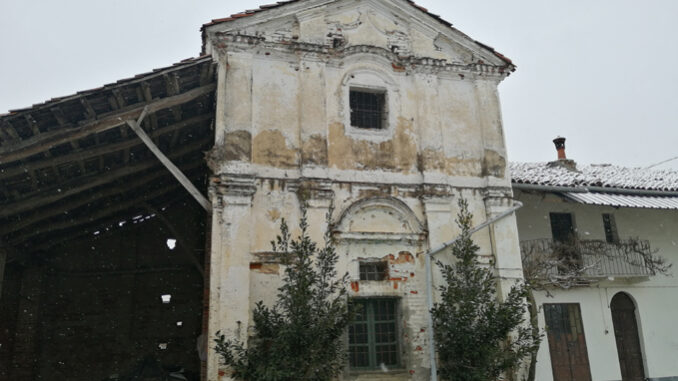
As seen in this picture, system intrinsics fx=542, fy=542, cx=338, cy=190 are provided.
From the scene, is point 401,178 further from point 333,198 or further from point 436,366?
point 436,366

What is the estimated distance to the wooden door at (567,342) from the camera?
1420 centimetres

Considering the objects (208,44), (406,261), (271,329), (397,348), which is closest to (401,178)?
(406,261)

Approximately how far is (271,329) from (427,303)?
3.27 m

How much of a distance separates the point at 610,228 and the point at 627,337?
3.13 m

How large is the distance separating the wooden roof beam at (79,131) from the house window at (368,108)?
341cm

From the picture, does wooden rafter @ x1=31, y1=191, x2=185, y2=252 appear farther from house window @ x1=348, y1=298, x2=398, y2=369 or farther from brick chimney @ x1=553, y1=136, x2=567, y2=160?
brick chimney @ x1=553, y1=136, x2=567, y2=160

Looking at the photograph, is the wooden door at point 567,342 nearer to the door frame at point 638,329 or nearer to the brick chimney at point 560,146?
the door frame at point 638,329

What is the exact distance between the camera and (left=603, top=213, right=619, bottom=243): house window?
15945 mm

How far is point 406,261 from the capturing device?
10.8 metres

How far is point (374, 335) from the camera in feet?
34.0

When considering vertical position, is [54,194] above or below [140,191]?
below

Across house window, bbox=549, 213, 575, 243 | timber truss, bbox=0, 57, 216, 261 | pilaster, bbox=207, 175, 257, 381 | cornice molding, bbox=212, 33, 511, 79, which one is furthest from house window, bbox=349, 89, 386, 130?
house window, bbox=549, 213, 575, 243

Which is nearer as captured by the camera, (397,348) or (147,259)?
(397,348)

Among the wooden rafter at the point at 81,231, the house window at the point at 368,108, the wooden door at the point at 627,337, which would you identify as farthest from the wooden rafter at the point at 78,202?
the wooden door at the point at 627,337
